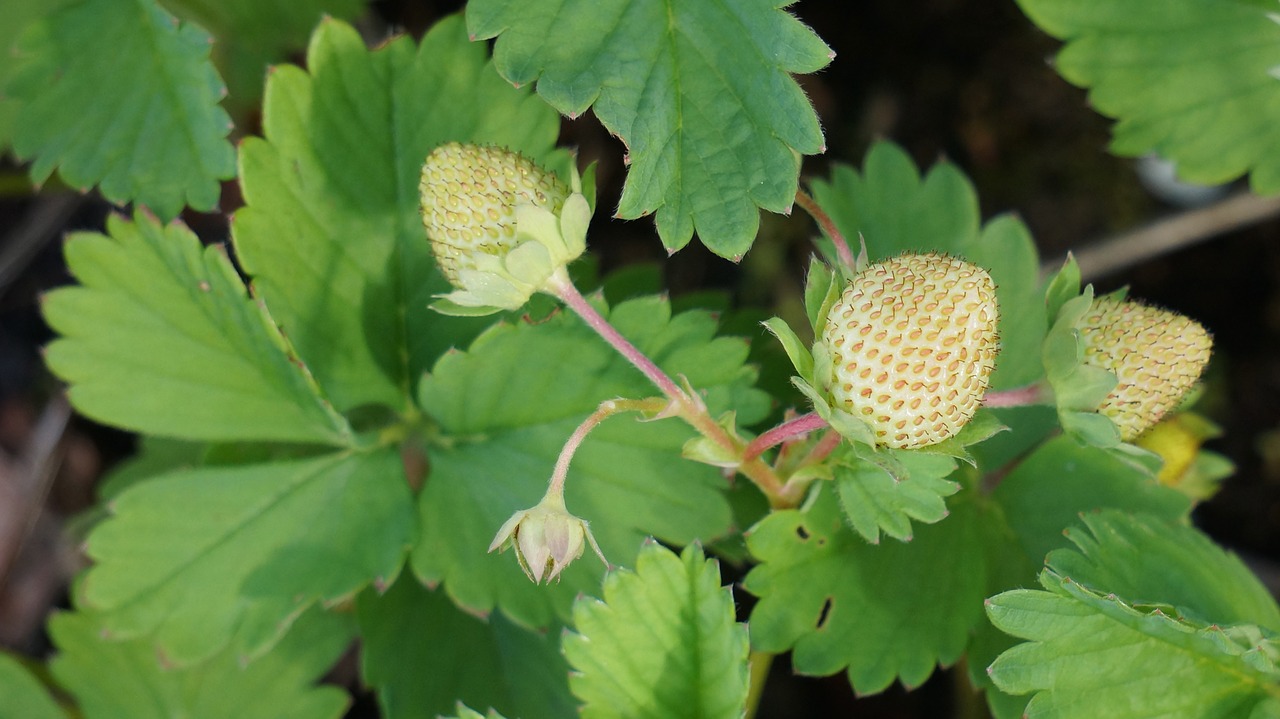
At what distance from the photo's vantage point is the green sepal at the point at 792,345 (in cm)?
136

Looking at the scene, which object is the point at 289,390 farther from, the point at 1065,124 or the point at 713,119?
the point at 1065,124

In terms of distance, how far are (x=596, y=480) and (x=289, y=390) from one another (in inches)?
23.0

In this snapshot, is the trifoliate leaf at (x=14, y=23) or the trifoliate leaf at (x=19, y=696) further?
the trifoliate leaf at (x=14, y=23)

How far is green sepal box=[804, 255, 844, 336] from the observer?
4.70 feet

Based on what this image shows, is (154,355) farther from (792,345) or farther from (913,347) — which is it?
(913,347)

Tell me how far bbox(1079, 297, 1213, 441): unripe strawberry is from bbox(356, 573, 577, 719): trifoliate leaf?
1.11 meters

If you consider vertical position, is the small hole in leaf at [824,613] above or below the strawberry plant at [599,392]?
below

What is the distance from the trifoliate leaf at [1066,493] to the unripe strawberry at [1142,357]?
44cm

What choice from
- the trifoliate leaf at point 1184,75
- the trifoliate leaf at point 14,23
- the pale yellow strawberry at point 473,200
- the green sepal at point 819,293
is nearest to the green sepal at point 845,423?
the green sepal at point 819,293

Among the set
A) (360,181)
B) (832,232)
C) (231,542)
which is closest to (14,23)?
(360,181)

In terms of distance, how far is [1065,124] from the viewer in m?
2.97

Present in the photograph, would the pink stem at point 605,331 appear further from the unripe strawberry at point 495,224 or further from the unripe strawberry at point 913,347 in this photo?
the unripe strawberry at point 913,347

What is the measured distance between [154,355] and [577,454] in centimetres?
85

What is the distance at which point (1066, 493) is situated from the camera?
196 cm
